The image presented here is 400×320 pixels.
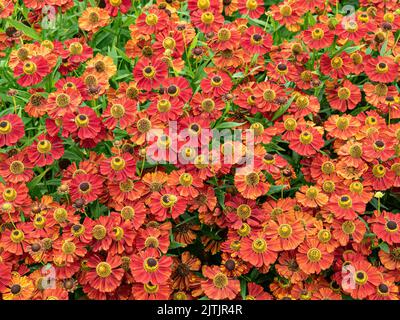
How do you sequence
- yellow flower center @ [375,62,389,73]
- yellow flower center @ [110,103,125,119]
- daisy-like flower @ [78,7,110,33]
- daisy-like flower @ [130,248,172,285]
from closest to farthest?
daisy-like flower @ [130,248,172,285]
yellow flower center @ [110,103,125,119]
yellow flower center @ [375,62,389,73]
daisy-like flower @ [78,7,110,33]

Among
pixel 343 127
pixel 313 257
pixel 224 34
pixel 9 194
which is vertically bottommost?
pixel 313 257

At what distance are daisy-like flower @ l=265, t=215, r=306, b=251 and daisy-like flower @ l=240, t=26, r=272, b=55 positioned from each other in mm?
788

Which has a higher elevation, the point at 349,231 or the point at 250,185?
the point at 250,185

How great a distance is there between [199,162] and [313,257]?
552 millimetres

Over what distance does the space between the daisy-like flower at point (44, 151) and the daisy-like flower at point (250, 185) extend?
2.30 ft

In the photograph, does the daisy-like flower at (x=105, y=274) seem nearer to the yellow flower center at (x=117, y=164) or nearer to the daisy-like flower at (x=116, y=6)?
the yellow flower center at (x=117, y=164)

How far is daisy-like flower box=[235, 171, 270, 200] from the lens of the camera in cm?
235

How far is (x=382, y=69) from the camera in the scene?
264cm

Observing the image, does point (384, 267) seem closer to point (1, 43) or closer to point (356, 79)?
point (356, 79)

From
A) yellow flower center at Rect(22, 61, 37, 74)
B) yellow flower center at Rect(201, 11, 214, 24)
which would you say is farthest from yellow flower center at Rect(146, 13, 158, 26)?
yellow flower center at Rect(22, 61, 37, 74)

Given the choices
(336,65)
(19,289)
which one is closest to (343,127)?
(336,65)

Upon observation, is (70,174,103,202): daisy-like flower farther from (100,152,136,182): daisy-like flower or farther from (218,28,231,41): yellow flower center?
(218,28,231,41): yellow flower center

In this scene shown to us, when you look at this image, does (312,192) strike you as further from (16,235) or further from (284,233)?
(16,235)

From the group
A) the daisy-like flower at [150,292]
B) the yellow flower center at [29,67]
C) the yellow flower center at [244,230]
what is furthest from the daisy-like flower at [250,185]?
the yellow flower center at [29,67]
